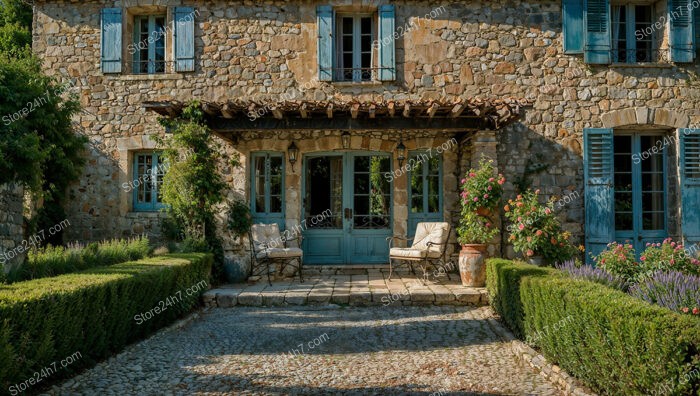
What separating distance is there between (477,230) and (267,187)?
11.2 feet

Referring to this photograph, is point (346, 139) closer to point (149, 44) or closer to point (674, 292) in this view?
point (149, 44)

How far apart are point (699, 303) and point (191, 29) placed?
7.96 meters

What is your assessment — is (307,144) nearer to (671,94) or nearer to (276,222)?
(276,222)

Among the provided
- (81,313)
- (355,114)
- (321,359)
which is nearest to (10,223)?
(81,313)

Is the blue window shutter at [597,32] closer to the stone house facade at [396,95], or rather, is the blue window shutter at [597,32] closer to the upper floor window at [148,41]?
the stone house facade at [396,95]

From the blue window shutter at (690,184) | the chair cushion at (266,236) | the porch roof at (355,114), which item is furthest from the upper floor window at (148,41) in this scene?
the blue window shutter at (690,184)

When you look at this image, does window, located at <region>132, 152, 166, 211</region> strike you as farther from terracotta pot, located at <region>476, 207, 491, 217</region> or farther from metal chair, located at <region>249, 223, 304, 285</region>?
terracotta pot, located at <region>476, 207, 491, 217</region>

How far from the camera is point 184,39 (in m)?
8.85

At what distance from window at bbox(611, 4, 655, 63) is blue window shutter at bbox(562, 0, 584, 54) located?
2.04 feet

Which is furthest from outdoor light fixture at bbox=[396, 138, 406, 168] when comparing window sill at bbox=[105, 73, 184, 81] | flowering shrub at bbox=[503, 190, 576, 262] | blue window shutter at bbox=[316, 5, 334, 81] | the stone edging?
the stone edging

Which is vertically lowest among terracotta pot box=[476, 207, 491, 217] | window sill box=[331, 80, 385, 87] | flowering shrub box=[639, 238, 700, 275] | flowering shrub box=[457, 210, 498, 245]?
flowering shrub box=[639, 238, 700, 275]

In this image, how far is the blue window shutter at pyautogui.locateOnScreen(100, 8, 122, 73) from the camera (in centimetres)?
890

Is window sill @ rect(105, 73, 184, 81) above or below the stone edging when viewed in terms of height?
above

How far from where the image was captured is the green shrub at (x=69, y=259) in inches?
192
